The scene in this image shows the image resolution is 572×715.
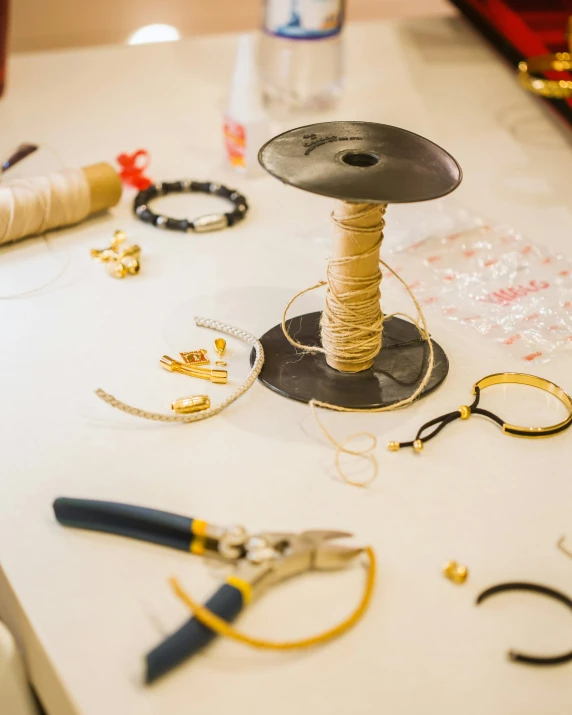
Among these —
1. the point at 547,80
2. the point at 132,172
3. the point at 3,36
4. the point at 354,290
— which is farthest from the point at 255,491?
the point at 547,80

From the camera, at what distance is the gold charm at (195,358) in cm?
77

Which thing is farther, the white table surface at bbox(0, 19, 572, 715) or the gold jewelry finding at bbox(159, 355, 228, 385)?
the gold jewelry finding at bbox(159, 355, 228, 385)

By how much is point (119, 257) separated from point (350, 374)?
0.34m

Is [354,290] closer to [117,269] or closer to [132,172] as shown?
[117,269]

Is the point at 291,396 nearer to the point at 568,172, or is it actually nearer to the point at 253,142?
the point at 253,142

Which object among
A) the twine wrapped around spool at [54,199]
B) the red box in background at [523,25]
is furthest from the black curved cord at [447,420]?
the red box in background at [523,25]

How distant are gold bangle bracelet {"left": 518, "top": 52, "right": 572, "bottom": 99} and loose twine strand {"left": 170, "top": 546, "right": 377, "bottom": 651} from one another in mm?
875

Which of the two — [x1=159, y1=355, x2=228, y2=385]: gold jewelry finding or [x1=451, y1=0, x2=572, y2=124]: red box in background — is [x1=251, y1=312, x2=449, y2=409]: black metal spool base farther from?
[x1=451, y1=0, x2=572, y2=124]: red box in background

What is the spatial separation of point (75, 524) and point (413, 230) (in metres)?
0.61

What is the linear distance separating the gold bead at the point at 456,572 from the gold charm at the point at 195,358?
31 centimetres

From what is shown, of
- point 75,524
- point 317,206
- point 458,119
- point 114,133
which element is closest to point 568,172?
point 458,119

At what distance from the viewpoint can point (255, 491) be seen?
632 mm

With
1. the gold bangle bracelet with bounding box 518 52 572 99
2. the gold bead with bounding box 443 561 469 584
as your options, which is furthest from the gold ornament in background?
the gold bead with bounding box 443 561 469 584

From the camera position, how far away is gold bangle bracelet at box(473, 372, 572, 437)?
0.69 metres
